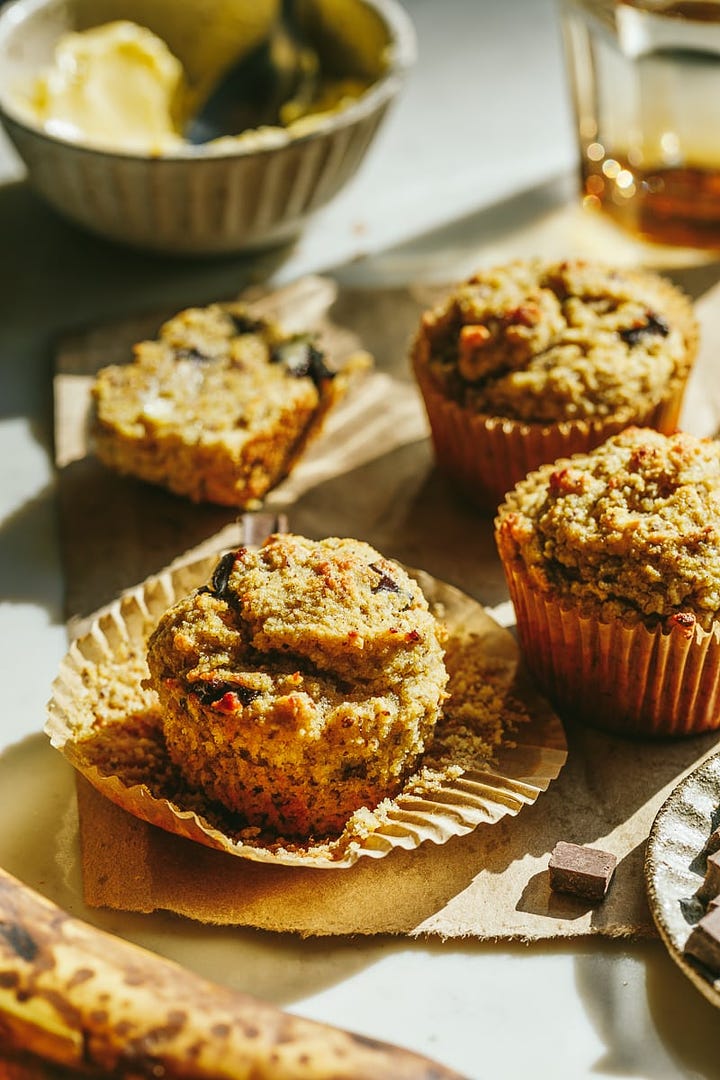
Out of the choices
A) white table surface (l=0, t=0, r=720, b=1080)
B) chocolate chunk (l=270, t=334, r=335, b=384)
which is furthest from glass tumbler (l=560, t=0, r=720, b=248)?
chocolate chunk (l=270, t=334, r=335, b=384)

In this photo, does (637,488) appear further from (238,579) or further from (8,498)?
(8,498)

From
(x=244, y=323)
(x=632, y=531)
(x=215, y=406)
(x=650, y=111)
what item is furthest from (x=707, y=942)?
(x=650, y=111)

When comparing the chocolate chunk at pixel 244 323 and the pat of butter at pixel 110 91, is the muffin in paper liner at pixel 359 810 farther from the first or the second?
the pat of butter at pixel 110 91

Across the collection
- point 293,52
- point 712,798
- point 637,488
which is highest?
point 293,52

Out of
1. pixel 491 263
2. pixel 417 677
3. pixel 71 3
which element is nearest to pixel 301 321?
pixel 491 263

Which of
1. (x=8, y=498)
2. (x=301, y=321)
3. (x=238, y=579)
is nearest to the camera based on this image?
(x=238, y=579)

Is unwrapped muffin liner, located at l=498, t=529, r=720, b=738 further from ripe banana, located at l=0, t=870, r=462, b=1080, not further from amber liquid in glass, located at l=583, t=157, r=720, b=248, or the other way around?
amber liquid in glass, located at l=583, t=157, r=720, b=248

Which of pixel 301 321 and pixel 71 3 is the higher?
pixel 71 3

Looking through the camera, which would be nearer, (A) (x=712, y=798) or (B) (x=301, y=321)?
(A) (x=712, y=798)
